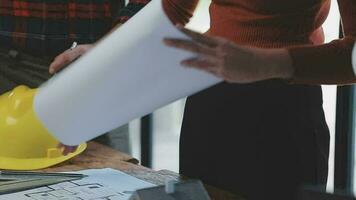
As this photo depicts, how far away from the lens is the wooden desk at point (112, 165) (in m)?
1.29

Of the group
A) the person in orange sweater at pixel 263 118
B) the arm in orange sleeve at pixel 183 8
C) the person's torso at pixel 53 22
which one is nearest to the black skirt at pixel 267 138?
the person in orange sweater at pixel 263 118

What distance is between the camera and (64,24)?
76.3 inches

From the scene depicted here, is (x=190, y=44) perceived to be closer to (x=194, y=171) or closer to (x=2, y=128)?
(x=194, y=171)

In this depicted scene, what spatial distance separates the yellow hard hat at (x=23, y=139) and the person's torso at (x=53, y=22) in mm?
525

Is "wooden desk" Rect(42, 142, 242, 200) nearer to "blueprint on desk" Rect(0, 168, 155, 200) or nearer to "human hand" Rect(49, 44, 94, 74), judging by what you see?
"blueprint on desk" Rect(0, 168, 155, 200)

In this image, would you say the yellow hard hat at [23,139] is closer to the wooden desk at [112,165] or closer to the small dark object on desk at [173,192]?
the wooden desk at [112,165]

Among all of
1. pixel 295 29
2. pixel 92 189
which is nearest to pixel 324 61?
pixel 295 29

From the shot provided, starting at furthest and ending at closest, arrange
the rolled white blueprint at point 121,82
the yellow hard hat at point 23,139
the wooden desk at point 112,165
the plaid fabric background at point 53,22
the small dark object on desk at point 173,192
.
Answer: the plaid fabric background at point 53,22 → the yellow hard hat at point 23,139 → the wooden desk at point 112,165 → the small dark object on desk at point 173,192 → the rolled white blueprint at point 121,82

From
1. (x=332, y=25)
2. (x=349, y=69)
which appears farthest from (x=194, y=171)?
(x=332, y=25)

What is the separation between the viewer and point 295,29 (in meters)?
1.20

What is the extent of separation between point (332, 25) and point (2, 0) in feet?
3.65

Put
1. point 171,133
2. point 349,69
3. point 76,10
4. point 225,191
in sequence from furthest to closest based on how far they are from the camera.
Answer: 1. point 171,133
2. point 76,10
3. point 225,191
4. point 349,69

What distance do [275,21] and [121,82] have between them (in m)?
0.44

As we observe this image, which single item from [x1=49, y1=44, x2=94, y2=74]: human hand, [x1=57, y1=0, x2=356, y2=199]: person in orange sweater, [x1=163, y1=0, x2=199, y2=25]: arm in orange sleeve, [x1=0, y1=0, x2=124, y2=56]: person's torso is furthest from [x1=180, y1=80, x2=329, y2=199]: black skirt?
[x1=0, y1=0, x2=124, y2=56]: person's torso
